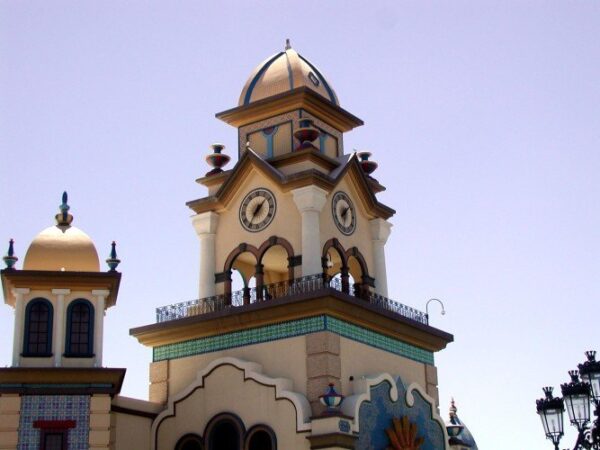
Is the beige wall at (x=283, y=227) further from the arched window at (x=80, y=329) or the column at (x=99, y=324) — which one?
the arched window at (x=80, y=329)

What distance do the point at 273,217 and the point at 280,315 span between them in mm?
3741

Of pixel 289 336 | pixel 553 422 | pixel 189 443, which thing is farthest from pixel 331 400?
pixel 553 422

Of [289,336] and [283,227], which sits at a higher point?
[283,227]

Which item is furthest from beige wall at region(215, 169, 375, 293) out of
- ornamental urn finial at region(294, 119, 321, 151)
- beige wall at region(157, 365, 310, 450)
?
beige wall at region(157, 365, 310, 450)

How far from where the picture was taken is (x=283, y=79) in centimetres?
3128

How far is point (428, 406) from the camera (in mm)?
28766

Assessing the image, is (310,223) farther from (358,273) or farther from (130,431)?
(130,431)

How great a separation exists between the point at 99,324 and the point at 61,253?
2.06 metres

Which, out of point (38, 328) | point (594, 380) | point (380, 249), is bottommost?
point (594, 380)

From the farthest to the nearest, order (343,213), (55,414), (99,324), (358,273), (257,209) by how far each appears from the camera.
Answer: (358,273) → (343,213) → (257,209) → (99,324) → (55,414)

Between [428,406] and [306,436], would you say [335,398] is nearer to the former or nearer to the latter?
[306,436]

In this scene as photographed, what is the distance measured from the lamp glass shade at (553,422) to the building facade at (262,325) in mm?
9431

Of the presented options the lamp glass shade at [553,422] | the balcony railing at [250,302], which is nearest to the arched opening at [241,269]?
the balcony railing at [250,302]

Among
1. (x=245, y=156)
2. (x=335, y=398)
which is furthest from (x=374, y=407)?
(x=245, y=156)
